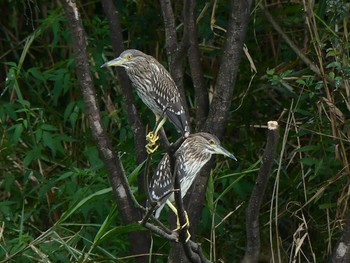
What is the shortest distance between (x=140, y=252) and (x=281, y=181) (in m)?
0.91

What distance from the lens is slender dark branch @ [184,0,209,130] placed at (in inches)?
187

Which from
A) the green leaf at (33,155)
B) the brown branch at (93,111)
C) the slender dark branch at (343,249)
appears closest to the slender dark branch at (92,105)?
the brown branch at (93,111)

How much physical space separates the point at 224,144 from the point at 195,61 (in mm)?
985

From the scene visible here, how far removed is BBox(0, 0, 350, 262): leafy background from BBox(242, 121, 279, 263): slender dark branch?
40cm

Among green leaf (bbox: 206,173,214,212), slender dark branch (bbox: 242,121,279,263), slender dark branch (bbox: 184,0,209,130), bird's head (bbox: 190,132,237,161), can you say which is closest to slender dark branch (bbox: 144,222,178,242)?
slender dark branch (bbox: 242,121,279,263)

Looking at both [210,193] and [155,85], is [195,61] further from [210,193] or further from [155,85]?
[210,193]

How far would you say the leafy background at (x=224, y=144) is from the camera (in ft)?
16.6

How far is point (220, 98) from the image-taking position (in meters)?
4.73

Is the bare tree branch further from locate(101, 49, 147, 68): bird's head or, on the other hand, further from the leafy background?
locate(101, 49, 147, 68): bird's head

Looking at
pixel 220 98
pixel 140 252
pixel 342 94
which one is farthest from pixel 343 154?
pixel 140 252

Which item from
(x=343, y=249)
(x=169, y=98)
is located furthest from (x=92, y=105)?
(x=343, y=249)

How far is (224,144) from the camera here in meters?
5.78

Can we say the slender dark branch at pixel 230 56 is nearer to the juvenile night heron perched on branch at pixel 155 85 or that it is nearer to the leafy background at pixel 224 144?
the juvenile night heron perched on branch at pixel 155 85

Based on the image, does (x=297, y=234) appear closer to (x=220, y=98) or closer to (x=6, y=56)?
(x=220, y=98)
